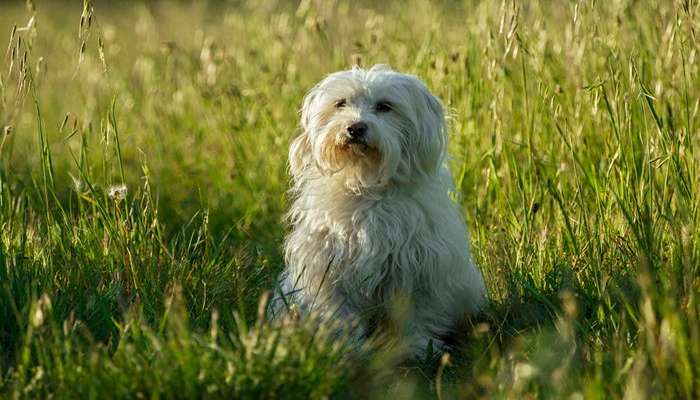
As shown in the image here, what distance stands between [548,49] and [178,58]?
3.14m

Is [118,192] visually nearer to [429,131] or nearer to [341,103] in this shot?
[341,103]

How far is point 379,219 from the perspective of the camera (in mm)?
4035

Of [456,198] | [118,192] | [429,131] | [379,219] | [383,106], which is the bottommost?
[456,198]

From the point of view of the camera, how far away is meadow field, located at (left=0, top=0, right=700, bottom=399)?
282 centimetres

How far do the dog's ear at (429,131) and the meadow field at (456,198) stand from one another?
0.99 ft

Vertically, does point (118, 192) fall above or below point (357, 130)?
below

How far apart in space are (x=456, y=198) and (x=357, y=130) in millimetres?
1008

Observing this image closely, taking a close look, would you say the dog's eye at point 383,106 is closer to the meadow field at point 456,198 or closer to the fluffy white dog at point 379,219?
the fluffy white dog at point 379,219

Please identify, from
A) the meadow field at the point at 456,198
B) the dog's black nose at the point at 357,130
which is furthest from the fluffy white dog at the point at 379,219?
the meadow field at the point at 456,198

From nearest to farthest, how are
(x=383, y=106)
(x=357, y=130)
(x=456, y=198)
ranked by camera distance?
(x=357, y=130)
(x=383, y=106)
(x=456, y=198)

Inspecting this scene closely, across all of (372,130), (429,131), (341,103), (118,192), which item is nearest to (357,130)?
(372,130)

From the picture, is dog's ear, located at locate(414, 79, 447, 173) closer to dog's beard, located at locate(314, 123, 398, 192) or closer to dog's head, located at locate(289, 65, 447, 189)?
dog's head, located at locate(289, 65, 447, 189)

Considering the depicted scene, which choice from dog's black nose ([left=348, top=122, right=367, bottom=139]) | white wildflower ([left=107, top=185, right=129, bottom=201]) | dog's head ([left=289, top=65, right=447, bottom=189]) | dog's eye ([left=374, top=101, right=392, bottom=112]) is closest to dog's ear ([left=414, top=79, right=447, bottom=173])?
dog's head ([left=289, top=65, right=447, bottom=189])

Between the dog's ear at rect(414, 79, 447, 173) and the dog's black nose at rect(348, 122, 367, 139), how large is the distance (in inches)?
11.8
